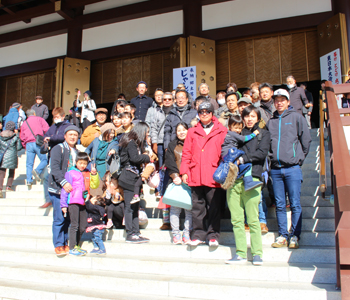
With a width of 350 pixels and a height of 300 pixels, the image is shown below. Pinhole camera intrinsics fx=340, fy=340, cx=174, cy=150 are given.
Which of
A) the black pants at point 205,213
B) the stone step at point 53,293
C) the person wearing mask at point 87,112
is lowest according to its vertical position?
the stone step at point 53,293

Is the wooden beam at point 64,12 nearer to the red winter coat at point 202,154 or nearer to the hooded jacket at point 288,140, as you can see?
the red winter coat at point 202,154

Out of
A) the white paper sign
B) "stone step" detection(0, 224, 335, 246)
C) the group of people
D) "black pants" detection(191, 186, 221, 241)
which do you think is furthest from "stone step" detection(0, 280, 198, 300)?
the white paper sign

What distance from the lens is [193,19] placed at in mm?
9867

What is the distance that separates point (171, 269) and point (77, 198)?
1.48 m

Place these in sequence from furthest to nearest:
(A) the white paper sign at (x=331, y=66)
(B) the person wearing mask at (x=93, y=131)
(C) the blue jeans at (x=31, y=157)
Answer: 1. (A) the white paper sign at (x=331, y=66)
2. (C) the blue jeans at (x=31, y=157)
3. (B) the person wearing mask at (x=93, y=131)

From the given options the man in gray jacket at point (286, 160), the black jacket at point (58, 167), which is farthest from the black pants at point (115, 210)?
the man in gray jacket at point (286, 160)

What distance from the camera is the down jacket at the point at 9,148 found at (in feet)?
22.1

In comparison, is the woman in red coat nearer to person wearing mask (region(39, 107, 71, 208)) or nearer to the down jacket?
person wearing mask (region(39, 107, 71, 208))

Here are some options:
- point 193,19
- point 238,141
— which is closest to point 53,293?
point 238,141

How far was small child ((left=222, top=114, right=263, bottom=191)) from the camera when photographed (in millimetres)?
3564

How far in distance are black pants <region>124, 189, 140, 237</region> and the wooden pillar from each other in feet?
22.4

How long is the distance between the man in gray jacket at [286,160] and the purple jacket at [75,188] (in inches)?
91.0

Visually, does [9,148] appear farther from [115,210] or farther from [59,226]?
[115,210]

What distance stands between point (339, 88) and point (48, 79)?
1041 cm
